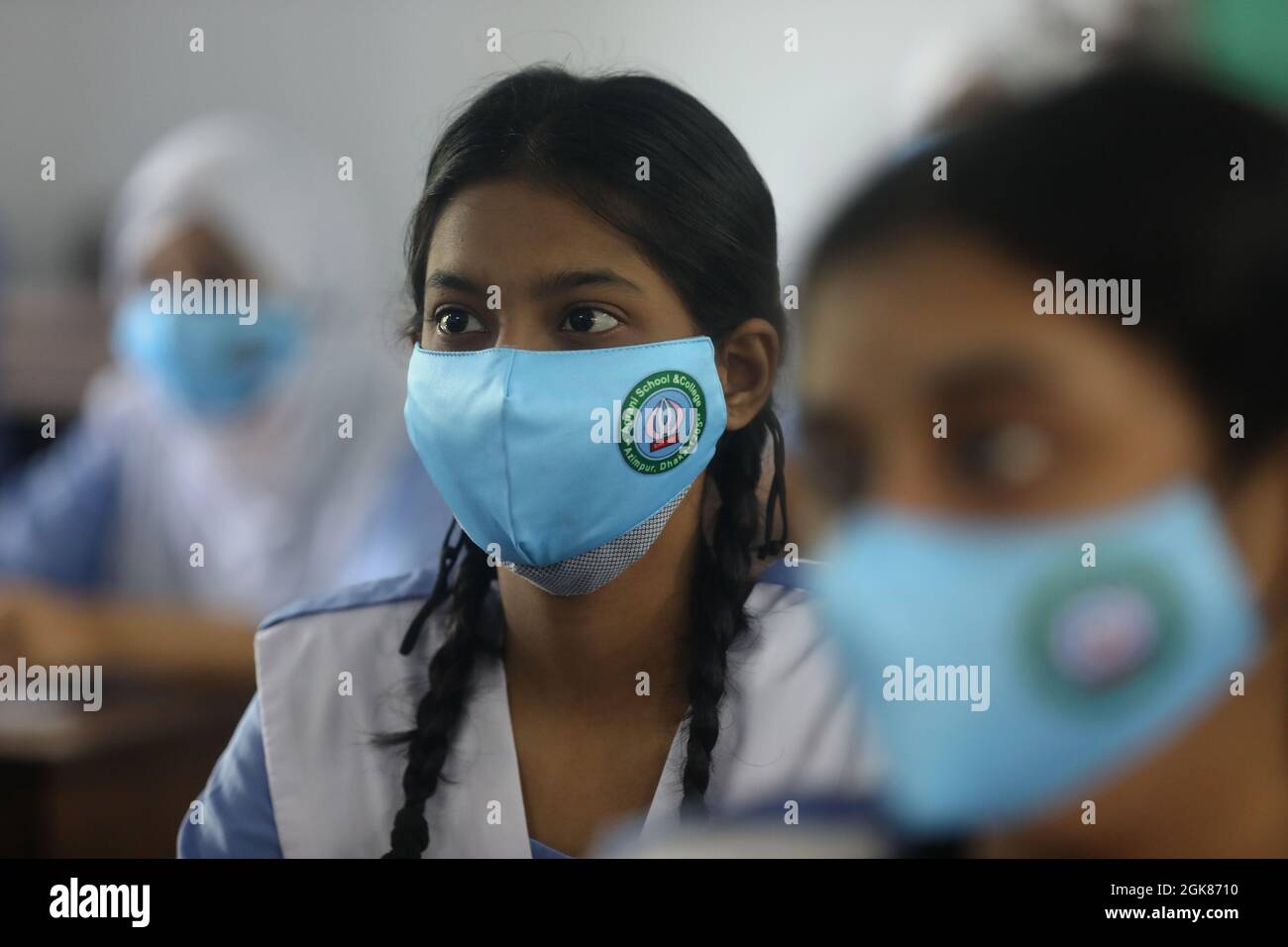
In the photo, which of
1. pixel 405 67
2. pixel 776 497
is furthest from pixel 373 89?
pixel 776 497

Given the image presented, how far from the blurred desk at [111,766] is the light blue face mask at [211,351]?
0.34 meters

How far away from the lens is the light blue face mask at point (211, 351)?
4.46ft

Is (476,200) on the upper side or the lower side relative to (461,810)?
upper

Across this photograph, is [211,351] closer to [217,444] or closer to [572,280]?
[217,444]

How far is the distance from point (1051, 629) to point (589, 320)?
1.25 ft

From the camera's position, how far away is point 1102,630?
2.64 ft

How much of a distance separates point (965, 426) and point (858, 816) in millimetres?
346

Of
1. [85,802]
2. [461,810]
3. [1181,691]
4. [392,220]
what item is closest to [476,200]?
[392,220]

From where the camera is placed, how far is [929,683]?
91 cm

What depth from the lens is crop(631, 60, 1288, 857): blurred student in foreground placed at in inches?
29.5

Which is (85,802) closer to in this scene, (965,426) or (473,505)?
(473,505)

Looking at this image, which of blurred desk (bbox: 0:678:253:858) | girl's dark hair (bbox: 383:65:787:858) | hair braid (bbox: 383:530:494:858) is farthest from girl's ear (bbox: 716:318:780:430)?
blurred desk (bbox: 0:678:253:858)

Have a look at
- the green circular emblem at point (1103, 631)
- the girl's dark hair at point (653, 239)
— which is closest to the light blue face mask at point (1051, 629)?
the green circular emblem at point (1103, 631)

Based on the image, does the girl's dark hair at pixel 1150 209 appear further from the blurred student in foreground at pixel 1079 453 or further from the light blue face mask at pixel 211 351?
the light blue face mask at pixel 211 351
